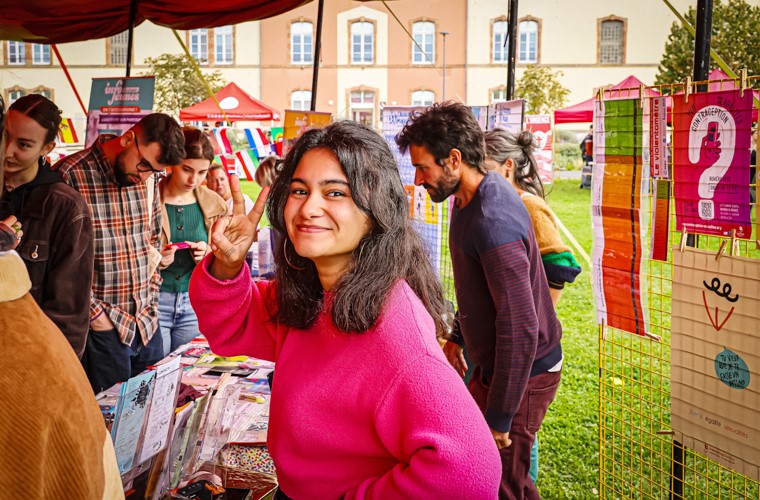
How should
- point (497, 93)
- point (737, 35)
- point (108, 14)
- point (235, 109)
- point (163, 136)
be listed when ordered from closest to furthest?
point (163, 136) < point (108, 14) < point (235, 109) < point (737, 35) < point (497, 93)

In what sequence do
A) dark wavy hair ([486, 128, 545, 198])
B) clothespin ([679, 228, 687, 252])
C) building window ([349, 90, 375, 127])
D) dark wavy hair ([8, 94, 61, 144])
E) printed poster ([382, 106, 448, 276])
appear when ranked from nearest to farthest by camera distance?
clothespin ([679, 228, 687, 252]) → dark wavy hair ([8, 94, 61, 144]) → dark wavy hair ([486, 128, 545, 198]) → printed poster ([382, 106, 448, 276]) → building window ([349, 90, 375, 127])

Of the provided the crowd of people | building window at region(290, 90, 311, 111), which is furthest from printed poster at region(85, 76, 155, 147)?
building window at region(290, 90, 311, 111)

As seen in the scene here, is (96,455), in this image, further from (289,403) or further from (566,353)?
(566,353)

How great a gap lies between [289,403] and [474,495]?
0.40 metres

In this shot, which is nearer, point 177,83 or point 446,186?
point 446,186

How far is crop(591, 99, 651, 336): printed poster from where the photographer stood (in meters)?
2.27

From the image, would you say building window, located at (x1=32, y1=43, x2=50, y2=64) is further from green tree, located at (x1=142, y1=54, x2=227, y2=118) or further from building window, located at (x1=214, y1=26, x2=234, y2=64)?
green tree, located at (x1=142, y1=54, x2=227, y2=118)

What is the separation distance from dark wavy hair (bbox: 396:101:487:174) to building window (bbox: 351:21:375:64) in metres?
33.4

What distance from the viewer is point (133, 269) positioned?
10.3 ft

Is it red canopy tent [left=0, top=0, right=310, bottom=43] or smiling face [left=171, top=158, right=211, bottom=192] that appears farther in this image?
red canopy tent [left=0, top=0, right=310, bottom=43]

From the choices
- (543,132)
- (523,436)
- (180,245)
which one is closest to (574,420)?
(523,436)

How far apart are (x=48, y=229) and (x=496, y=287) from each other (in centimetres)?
162

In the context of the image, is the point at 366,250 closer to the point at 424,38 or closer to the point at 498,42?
the point at 424,38

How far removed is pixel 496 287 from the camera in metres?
2.21
